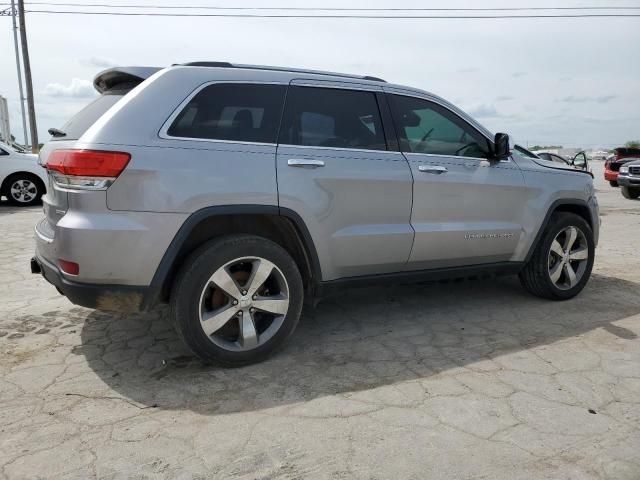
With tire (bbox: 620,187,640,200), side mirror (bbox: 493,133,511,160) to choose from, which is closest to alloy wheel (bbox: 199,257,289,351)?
side mirror (bbox: 493,133,511,160)

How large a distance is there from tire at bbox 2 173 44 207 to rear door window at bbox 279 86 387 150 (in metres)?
10.3

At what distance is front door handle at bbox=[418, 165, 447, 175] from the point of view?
3920 mm

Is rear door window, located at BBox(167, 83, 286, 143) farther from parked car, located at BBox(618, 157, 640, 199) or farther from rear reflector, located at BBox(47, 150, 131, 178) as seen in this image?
parked car, located at BBox(618, 157, 640, 199)

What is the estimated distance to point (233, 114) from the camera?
3350 millimetres

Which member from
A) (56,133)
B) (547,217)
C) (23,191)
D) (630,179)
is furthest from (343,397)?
(630,179)

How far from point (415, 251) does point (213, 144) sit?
64.2 inches

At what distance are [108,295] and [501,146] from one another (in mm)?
3008

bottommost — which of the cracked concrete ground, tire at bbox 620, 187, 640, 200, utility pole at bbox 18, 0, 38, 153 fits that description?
tire at bbox 620, 187, 640, 200

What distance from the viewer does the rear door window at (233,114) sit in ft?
10.5

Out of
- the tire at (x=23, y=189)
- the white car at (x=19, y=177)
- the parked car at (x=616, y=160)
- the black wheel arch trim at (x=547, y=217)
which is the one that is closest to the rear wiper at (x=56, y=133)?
the black wheel arch trim at (x=547, y=217)

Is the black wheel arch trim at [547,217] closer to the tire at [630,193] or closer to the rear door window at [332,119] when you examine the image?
the rear door window at [332,119]

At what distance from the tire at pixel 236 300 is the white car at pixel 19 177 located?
392 inches

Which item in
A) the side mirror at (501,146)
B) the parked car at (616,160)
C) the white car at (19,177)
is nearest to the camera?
the side mirror at (501,146)

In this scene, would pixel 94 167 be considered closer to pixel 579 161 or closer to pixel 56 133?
pixel 56 133
